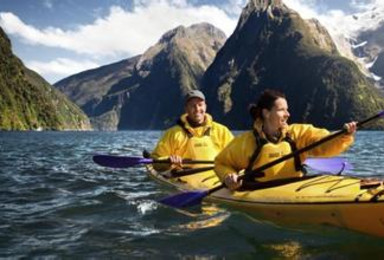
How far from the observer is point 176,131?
14.4 m

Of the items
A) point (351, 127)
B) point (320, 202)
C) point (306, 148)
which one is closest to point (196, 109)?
point (306, 148)

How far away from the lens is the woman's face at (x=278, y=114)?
29.2 feet

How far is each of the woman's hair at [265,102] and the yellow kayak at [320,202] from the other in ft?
4.29

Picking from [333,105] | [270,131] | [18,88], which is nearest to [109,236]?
[270,131]

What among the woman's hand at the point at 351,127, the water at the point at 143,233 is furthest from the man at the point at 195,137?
the woman's hand at the point at 351,127

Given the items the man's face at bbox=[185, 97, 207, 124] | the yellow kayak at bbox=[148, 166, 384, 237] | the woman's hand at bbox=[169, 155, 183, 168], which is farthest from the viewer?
the woman's hand at bbox=[169, 155, 183, 168]

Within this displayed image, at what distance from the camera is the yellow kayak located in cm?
760

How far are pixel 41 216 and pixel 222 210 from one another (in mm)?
3863

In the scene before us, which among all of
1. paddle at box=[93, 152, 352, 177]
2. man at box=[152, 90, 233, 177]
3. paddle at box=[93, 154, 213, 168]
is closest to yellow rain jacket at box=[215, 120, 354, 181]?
paddle at box=[93, 152, 352, 177]

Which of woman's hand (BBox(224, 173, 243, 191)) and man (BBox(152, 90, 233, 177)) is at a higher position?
man (BBox(152, 90, 233, 177))

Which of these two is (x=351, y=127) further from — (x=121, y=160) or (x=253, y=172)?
(x=121, y=160)

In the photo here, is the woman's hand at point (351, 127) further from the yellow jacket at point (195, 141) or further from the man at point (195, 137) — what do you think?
the yellow jacket at point (195, 141)

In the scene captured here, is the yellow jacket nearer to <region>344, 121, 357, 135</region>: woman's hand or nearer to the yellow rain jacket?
the yellow rain jacket

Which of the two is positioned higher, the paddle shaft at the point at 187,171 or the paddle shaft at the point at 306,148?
the paddle shaft at the point at 306,148
